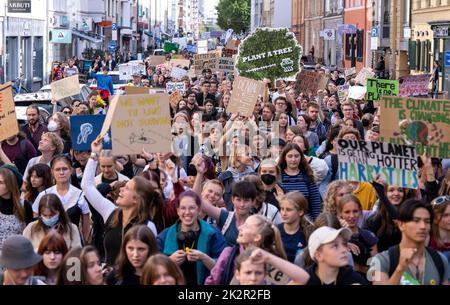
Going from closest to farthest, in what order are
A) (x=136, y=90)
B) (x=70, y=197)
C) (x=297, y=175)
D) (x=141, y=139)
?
1. (x=70, y=197)
2. (x=141, y=139)
3. (x=297, y=175)
4. (x=136, y=90)

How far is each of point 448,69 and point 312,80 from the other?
16.0 meters

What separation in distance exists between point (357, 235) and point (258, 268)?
2.03 meters

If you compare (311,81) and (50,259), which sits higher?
(311,81)

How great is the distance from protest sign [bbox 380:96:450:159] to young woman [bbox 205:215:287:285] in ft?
11.4

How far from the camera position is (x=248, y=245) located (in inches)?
290

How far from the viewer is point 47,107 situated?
2042cm

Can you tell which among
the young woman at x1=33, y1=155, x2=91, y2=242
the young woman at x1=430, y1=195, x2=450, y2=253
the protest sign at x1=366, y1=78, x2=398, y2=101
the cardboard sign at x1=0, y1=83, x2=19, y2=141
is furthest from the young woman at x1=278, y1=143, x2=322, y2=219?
the protest sign at x1=366, y1=78, x2=398, y2=101

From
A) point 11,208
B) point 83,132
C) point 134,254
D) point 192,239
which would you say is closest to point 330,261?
point 134,254

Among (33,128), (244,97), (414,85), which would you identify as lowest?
(33,128)

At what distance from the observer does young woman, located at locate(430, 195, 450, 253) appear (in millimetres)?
8414

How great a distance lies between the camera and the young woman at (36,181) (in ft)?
33.9

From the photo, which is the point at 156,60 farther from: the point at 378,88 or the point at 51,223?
the point at 51,223
